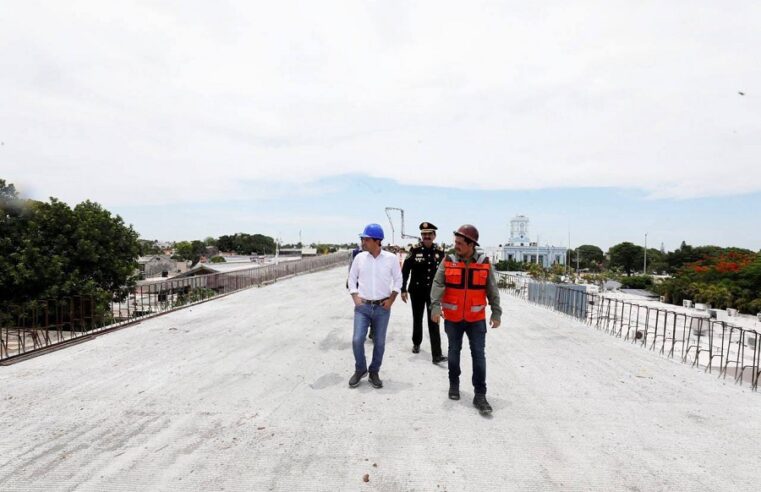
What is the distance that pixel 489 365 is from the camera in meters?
5.84

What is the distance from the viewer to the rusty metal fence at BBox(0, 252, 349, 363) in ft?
21.8

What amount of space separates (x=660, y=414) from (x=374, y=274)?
3.27 meters

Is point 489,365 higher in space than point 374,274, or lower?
lower

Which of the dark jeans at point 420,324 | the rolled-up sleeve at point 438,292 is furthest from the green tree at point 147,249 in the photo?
the rolled-up sleeve at point 438,292

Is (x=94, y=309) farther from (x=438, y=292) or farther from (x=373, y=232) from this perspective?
(x=438, y=292)

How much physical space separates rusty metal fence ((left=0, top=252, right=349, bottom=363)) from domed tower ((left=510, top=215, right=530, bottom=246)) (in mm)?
138121

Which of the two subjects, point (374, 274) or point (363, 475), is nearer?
point (363, 475)

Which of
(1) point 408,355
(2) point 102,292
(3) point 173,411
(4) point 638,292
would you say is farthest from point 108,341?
(4) point 638,292

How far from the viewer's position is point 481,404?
161 inches

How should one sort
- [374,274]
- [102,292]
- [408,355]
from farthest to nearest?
1. [102,292]
2. [408,355]
3. [374,274]

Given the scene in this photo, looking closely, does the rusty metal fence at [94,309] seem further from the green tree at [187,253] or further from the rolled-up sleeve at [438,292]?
the green tree at [187,253]

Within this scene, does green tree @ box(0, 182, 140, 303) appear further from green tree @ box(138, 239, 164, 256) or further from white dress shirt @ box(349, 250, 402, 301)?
white dress shirt @ box(349, 250, 402, 301)

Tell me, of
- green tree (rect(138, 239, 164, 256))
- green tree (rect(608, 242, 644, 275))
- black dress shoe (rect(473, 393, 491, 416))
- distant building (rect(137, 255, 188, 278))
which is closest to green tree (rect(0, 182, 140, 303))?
green tree (rect(138, 239, 164, 256))

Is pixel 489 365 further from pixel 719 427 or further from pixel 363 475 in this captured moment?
pixel 363 475
